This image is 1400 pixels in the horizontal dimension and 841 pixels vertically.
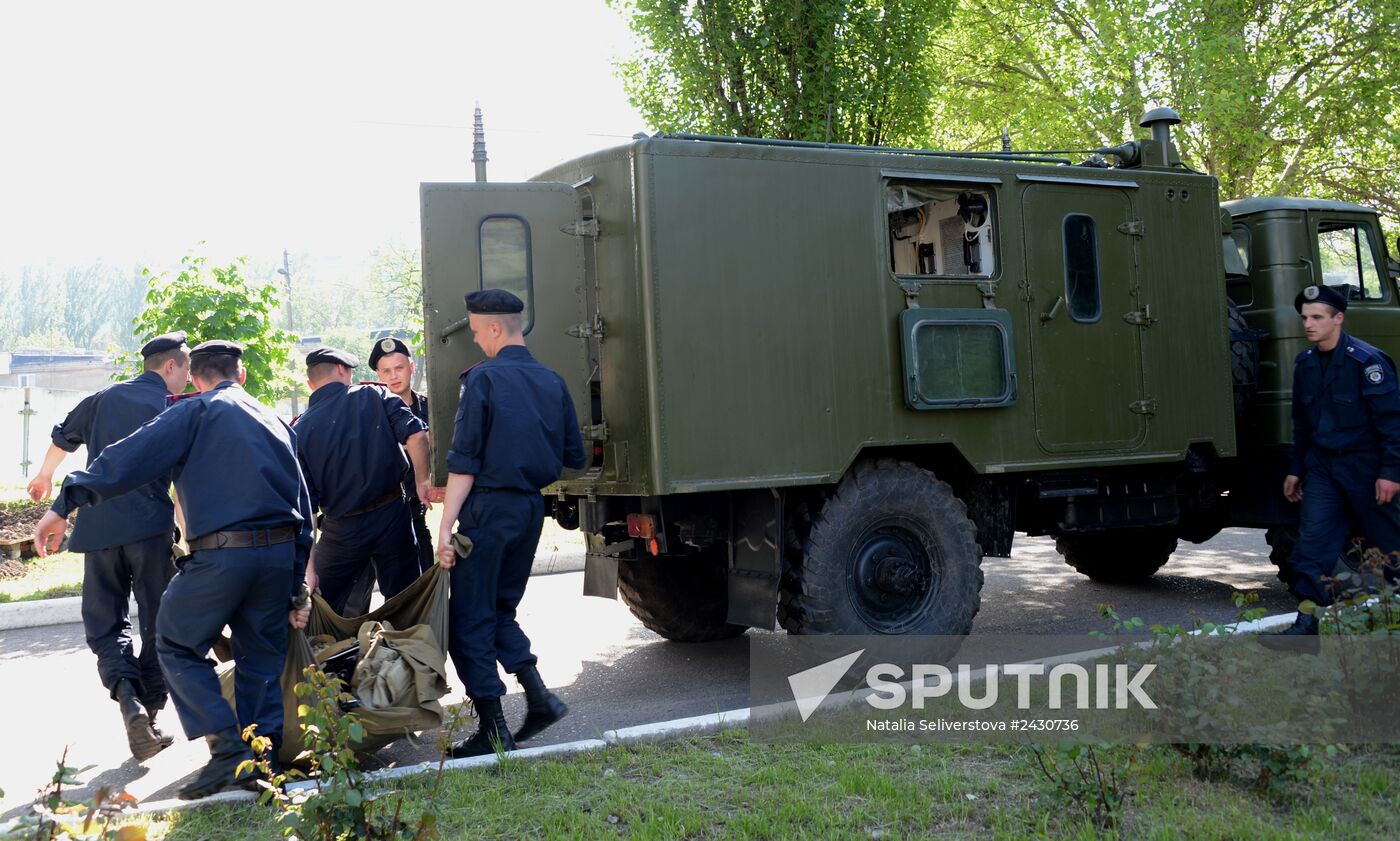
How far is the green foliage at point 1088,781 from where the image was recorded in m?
3.48

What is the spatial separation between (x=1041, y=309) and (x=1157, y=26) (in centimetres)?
958

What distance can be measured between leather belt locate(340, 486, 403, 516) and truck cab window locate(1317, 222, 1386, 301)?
6.21 metres

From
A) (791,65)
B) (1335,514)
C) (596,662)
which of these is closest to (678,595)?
(596,662)

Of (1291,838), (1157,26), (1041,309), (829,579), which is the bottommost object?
(1291,838)

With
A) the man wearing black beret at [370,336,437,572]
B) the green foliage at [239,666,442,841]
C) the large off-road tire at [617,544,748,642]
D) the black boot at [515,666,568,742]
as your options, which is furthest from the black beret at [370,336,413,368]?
the green foliage at [239,666,442,841]

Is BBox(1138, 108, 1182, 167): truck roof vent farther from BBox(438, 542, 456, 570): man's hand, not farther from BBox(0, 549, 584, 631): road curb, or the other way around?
BBox(0, 549, 584, 631): road curb

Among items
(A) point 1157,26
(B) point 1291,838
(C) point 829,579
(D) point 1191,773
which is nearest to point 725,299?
(C) point 829,579

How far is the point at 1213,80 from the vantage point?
13.8 meters

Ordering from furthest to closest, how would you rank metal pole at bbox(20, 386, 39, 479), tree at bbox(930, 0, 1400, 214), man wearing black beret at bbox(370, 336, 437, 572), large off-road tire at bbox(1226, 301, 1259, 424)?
metal pole at bbox(20, 386, 39, 479), tree at bbox(930, 0, 1400, 214), large off-road tire at bbox(1226, 301, 1259, 424), man wearing black beret at bbox(370, 336, 437, 572)

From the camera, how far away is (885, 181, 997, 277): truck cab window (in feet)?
20.1

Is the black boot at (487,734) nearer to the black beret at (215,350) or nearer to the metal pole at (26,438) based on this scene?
the black beret at (215,350)

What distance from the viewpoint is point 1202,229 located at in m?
7.05

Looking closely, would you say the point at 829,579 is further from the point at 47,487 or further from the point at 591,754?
the point at 47,487

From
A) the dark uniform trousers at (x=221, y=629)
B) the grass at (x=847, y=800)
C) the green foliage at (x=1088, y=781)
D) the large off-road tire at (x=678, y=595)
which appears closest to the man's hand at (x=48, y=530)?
the dark uniform trousers at (x=221, y=629)
